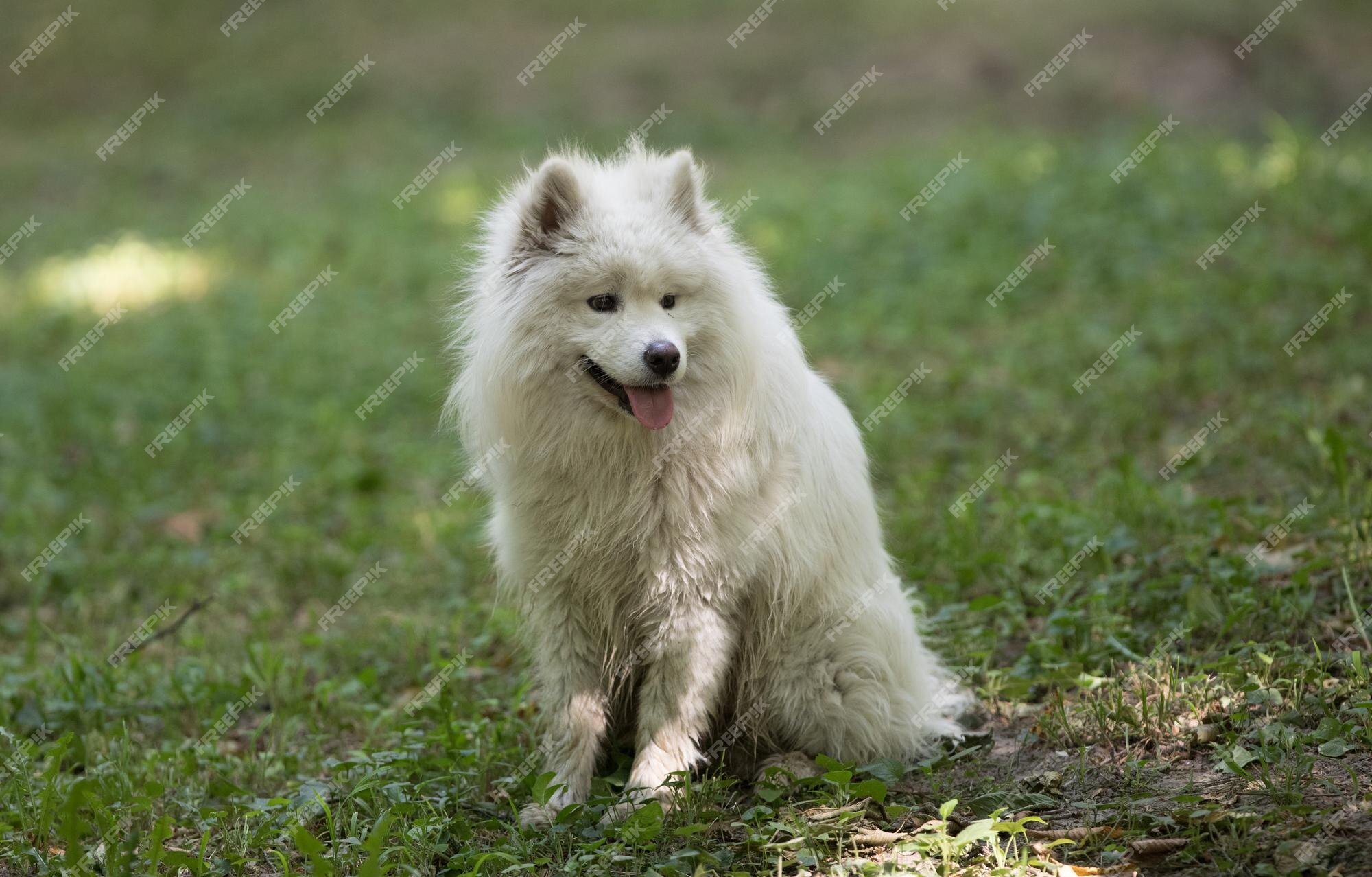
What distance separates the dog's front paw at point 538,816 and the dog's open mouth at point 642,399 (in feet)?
4.16

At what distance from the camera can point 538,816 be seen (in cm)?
361

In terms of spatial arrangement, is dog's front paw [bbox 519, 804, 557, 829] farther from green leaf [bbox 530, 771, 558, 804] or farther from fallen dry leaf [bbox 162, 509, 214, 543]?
fallen dry leaf [bbox 162, 509, 214, 543]

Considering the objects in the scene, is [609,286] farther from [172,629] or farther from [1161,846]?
[172,629]

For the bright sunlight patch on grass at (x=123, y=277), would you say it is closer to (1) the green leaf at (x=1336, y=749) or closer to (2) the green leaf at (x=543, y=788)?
(2) the green leaf at (x=543, y=788)

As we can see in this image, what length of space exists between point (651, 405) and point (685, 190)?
0.74 metres

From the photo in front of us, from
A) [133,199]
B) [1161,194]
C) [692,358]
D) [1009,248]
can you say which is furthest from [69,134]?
[692,358]

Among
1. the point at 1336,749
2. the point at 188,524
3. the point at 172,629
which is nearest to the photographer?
the point at 1336,749

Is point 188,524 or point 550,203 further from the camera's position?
point 188,524

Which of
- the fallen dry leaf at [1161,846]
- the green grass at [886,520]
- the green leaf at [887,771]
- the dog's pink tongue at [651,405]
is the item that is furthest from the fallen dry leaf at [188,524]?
the fallen dry leaf at [1161,846]

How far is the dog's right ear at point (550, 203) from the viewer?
3596 millimetres

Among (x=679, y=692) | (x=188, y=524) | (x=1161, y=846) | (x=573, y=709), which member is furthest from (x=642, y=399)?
(x=188, y=524)

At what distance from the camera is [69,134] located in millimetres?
15266

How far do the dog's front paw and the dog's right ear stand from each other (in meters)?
1.81

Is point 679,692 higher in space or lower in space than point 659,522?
lower
